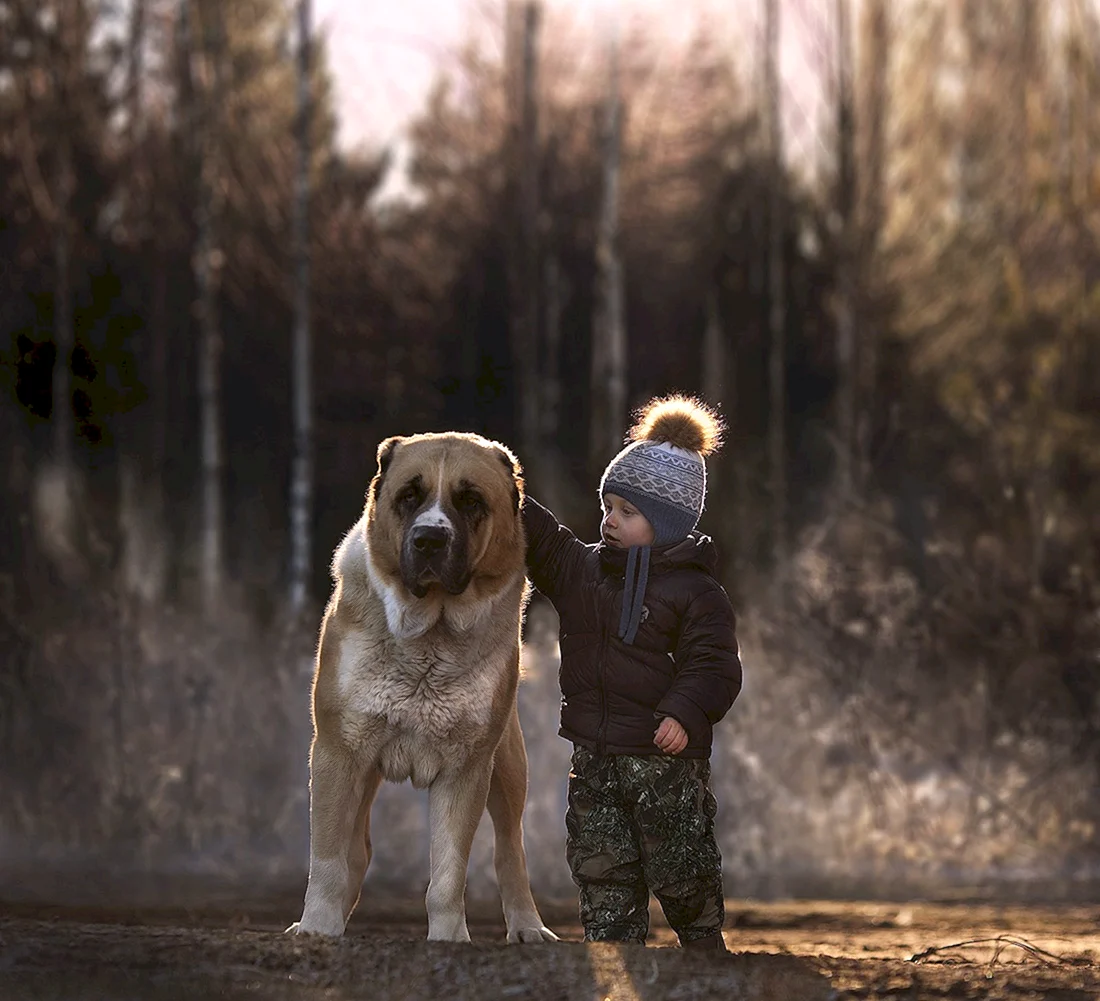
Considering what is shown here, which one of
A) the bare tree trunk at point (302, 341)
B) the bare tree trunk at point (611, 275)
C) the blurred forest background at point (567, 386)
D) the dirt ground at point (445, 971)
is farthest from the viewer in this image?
the bare tree trunk at point (611, 275)

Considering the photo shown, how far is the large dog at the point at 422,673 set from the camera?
17.8ft

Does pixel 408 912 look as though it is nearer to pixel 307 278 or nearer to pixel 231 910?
pixel 231 910

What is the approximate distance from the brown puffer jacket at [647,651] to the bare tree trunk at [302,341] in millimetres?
14297

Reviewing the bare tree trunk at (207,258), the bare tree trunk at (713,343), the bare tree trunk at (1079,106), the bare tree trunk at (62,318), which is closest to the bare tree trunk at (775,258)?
the bare tree trunk at (713,343)

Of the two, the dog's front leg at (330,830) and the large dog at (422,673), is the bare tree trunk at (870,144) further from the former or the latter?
the dog's front leg at (330,830)

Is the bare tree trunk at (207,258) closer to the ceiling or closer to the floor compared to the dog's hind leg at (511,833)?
closer to the ceiling

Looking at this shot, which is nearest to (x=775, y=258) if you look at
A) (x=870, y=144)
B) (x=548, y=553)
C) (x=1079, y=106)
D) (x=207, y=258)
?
(x=870, y=144)

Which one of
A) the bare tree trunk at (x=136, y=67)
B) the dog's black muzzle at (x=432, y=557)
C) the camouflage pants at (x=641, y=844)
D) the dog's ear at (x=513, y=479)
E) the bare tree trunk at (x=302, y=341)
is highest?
the bare tree trunk at (x=136, y=67)

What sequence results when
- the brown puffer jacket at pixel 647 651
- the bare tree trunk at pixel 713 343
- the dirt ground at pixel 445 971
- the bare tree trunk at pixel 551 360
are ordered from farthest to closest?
the bare tree trunk at pixel 713 343, the bare tree trunk at pixel 551 360, the brown puffer jacket at pixel 647 651, the dirt ground at pixel 445 971

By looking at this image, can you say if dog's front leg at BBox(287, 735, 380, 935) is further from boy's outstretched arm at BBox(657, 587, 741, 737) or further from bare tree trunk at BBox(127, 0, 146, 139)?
bare tree trunk at BBox(127, 0, 146, 139)

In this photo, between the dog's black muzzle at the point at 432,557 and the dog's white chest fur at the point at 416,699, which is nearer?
the dog's black muzzle at the point at 432,557

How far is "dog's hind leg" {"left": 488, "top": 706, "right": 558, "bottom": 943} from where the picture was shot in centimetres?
589

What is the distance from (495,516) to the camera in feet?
18.0

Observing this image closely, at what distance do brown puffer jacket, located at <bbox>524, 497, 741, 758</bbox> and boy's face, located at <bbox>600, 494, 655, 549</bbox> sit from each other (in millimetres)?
35
